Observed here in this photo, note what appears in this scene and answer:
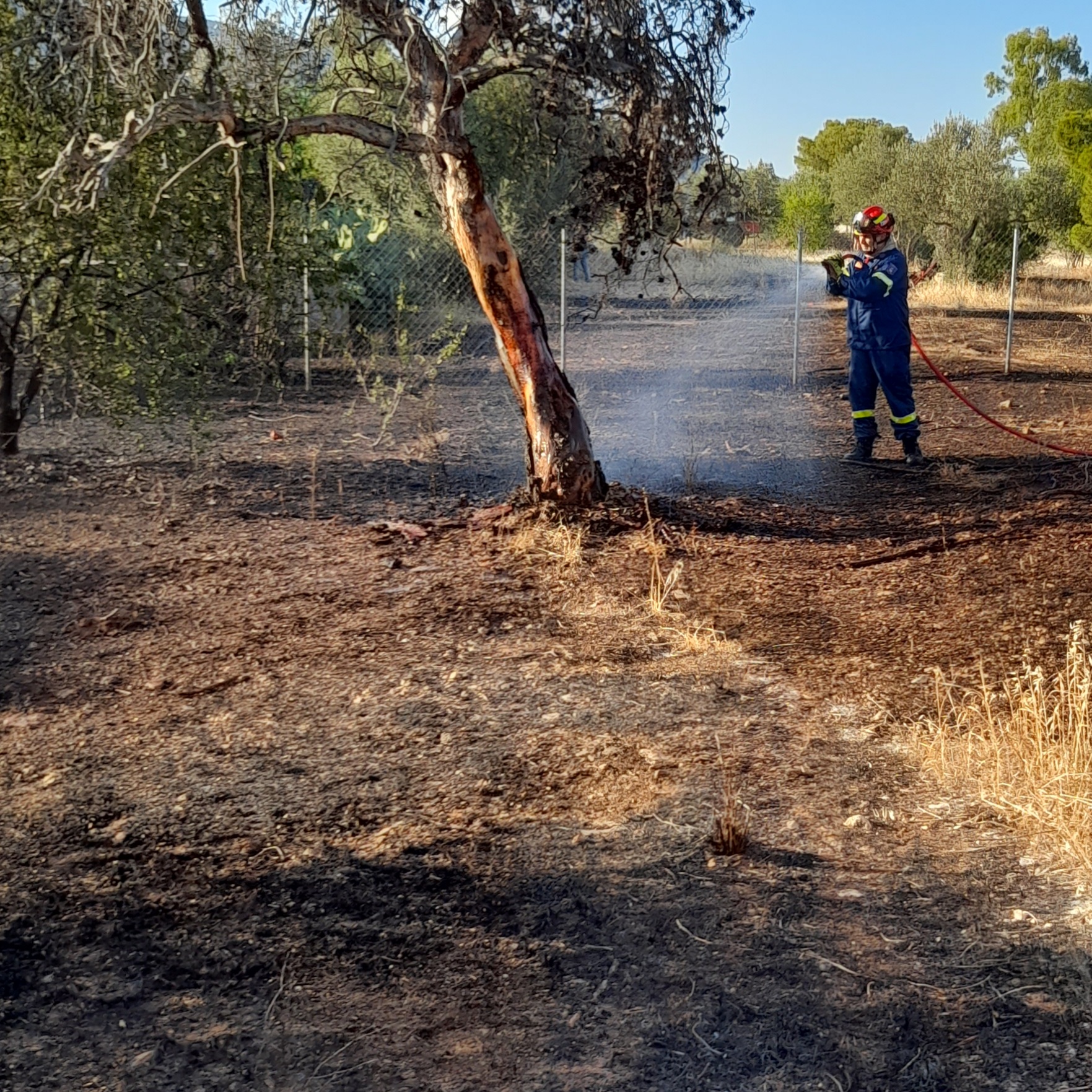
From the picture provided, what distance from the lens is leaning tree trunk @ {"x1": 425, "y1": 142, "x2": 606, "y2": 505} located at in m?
7.03

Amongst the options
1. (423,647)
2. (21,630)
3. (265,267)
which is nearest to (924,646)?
(423,647)

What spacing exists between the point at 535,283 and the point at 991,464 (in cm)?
943

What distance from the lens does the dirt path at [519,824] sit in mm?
2908

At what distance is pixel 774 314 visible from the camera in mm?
23641

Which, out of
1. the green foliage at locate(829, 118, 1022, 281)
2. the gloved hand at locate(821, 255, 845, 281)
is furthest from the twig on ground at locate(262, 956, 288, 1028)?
the green foliage at locate(829, 118, 1022, 281)

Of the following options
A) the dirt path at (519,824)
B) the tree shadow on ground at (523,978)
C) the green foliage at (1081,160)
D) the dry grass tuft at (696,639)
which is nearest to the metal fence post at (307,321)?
the dirt path at (519,824)

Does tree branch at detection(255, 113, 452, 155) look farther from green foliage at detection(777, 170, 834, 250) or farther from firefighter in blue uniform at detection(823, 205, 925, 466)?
green foliage at detection(777, 170, 834, 250)

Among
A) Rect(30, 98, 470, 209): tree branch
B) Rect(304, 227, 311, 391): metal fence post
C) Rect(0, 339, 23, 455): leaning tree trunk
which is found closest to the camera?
Rect(30, 98, 470, 209): tree branch

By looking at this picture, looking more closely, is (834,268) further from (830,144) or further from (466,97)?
(830,144)

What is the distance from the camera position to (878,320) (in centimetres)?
941

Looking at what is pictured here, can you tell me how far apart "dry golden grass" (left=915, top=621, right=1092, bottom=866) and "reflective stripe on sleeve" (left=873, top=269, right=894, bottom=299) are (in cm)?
502

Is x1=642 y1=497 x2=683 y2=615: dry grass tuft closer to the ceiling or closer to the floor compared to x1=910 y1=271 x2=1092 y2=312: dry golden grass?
closer to the floor

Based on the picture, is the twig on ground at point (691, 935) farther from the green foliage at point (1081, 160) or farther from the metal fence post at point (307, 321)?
the green foliage at point (1081, 160)

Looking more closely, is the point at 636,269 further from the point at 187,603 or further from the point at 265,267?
the point at 187,603
